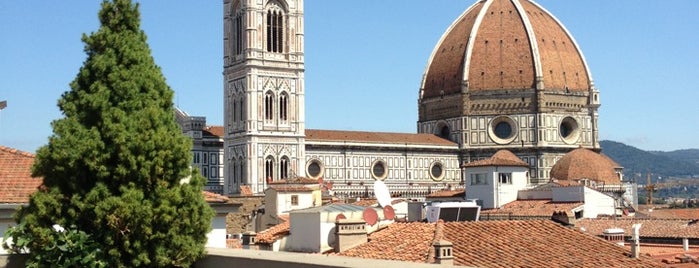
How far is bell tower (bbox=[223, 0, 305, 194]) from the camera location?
76500mm

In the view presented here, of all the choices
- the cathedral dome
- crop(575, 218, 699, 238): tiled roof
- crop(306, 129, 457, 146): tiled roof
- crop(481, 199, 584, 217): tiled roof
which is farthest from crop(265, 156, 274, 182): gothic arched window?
crop(575, 218, 699, 238): tiled roof

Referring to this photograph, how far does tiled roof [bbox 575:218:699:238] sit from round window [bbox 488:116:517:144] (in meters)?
53.6

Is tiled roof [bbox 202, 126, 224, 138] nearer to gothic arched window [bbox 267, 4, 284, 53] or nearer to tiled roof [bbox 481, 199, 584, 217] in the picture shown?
gothic arched window [bbox 267, 4, 284, 53]

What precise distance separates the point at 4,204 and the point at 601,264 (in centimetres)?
781

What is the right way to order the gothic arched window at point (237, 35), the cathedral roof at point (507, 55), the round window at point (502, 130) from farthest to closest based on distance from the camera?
the cathedral roof at point (507, 55)
the round window at point (502, 130)
the gothic arched window at point (237, 35)

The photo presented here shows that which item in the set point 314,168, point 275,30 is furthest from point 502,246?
point 314,168

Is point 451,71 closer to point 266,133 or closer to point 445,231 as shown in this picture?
point 266,133

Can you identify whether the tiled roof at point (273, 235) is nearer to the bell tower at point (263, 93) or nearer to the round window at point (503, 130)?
the bell tower at point (263, 93)

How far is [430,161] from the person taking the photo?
89500 millimetres

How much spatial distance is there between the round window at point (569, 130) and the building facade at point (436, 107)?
107 mm

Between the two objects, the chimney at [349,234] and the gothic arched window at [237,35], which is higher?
the gothic arched window at [237,35]

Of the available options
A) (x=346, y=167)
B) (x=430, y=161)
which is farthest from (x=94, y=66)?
(x=430, y=161)

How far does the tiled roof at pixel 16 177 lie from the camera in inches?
444

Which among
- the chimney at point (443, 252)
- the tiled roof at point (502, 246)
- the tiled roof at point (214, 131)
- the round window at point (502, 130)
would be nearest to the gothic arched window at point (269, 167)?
the tiled roof at point (214, 131)
